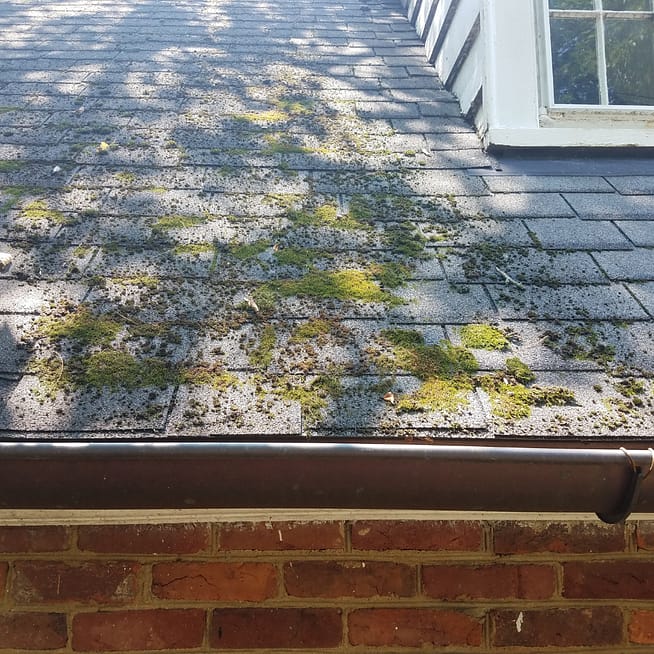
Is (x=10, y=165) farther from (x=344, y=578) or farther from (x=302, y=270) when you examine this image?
(x=344, y=578)

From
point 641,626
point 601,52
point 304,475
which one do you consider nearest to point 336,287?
point 304,475

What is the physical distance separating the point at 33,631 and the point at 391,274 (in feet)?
4.77

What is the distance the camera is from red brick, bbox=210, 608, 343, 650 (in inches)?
68.7

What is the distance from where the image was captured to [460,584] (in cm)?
176

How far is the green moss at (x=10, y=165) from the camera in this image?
2.60 m

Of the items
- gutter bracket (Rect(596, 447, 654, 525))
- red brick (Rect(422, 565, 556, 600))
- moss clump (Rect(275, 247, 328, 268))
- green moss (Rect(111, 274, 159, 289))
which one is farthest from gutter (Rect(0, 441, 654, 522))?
moss clump (Rect(275, 247, 328, 268))

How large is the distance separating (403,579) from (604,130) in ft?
7.40

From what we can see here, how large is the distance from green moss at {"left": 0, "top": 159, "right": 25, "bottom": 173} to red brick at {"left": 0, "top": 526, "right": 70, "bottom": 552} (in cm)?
155

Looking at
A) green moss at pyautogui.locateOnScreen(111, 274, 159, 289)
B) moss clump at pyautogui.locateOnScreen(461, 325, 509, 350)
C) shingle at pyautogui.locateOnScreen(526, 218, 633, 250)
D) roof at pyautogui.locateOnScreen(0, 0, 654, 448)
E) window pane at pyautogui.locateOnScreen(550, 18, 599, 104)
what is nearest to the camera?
roof at pyautogui.locateOnScreen(0, 0, 654, 448)

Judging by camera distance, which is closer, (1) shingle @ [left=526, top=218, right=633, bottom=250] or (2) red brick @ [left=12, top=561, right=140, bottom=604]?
(2) red brick @ [left=12, top=561, right=140, bottom=604]

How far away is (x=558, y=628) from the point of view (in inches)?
70.4

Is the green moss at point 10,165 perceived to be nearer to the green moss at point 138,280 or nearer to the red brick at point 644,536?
the green moss at point 138,280

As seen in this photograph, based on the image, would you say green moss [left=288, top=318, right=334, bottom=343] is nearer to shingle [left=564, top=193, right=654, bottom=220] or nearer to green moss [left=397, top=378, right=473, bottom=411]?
green moss [left=397, top=378, right=473, bottom=411]

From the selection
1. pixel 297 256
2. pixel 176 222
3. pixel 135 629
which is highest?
pixel 176 222
